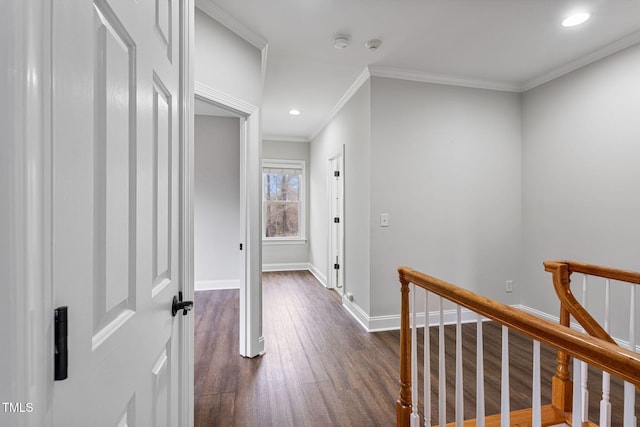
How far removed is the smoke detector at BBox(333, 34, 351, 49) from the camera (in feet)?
8.17

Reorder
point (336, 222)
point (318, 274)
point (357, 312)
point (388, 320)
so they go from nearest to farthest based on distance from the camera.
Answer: point (388, 320) → point (357, 312) → point (336, 222) → point (318, 274)

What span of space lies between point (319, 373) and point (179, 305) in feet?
5.17

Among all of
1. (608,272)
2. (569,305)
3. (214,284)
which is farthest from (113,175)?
(214,284)

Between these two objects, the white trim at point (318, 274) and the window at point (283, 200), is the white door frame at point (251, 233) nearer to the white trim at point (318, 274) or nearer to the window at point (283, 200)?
the white trim at point (318, 274)

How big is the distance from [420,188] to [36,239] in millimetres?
3172

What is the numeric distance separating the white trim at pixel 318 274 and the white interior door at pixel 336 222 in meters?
0.27

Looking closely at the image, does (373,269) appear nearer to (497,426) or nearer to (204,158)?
(497,426)

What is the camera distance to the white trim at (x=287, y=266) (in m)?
5.75

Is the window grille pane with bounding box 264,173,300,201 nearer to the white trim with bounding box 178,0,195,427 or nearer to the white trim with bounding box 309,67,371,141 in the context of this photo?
the white trim with bounding box 309,67,371,141

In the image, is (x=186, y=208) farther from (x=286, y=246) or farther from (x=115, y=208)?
(x=286, y=246)

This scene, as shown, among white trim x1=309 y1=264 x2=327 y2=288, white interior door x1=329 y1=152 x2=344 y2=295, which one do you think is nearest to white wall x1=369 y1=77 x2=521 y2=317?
white interior door x1=329 y1=152 x2=344 y2=295

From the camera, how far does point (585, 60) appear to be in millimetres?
2834

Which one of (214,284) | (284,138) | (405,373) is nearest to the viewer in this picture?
(405,373)

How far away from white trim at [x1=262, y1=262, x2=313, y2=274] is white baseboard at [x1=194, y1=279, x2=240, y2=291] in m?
1.16
